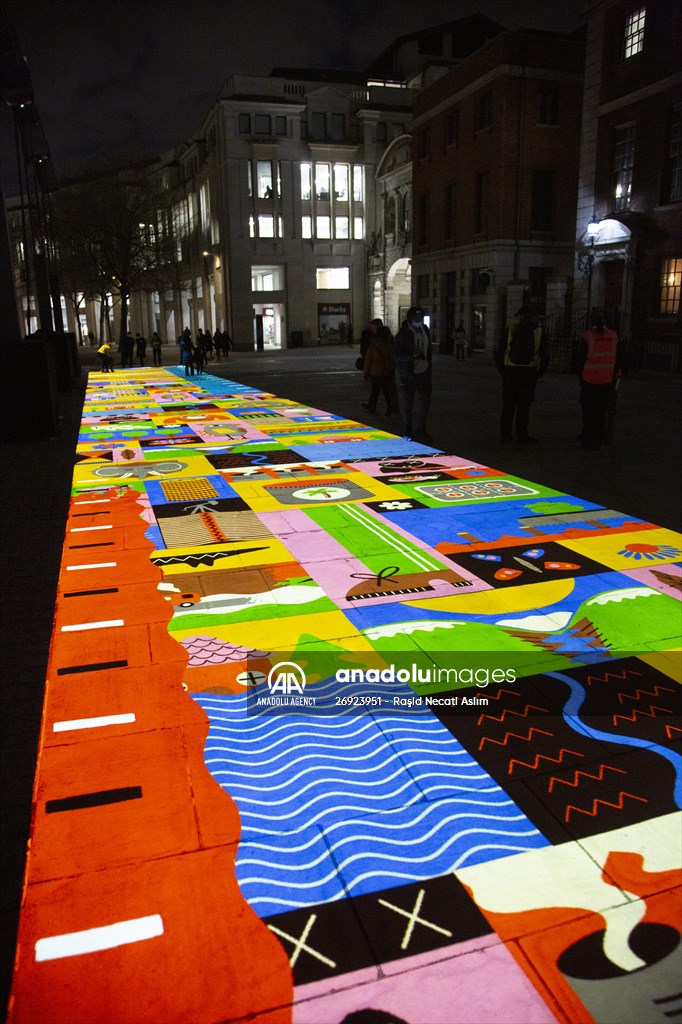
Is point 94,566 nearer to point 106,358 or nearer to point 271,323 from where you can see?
point 106,358

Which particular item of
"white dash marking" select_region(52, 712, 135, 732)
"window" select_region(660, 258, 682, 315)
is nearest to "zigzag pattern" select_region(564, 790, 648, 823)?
"white dash marking" select_region(52, 712, 135, 732)

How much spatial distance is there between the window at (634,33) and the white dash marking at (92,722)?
28569 millimetres

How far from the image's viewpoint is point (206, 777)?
11.0 ft

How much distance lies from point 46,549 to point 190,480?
3.04 meters

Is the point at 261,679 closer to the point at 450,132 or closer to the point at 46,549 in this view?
the point at 46,549

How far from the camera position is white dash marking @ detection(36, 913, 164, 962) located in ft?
8.09

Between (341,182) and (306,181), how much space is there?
281cm

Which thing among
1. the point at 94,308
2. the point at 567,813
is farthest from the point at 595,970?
the point at 94,308

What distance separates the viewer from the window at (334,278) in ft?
187

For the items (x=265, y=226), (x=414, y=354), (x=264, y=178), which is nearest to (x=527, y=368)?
(x=414, y=354)

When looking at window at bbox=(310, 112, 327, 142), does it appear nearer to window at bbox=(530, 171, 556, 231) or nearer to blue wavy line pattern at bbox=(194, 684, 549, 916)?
window at bbox=(530, 171, 556, 231)

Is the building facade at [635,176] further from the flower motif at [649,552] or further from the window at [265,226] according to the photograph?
the window at [265,226]

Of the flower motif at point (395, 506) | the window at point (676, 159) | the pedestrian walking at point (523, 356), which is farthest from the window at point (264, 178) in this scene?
the flower motif at point (395, 506)

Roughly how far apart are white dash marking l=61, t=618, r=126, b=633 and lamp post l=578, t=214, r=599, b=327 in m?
25.0
